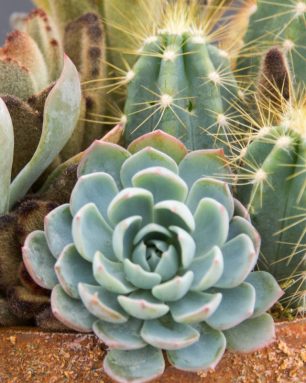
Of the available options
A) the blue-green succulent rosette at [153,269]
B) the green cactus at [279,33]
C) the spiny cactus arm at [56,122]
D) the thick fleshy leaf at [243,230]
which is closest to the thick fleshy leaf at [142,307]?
the blue-green succulent rosette at [153,269]

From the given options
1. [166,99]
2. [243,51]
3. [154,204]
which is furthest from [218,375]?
[243,51]

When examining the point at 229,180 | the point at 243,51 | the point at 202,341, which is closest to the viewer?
the point at 202,341

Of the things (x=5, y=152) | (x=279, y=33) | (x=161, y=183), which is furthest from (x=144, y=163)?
(x=279, y=33)

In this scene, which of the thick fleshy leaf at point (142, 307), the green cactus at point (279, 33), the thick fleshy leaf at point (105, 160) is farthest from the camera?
the green cactus at point (279, 33)

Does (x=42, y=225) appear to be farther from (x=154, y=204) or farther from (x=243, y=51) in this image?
(x=243, y=51)

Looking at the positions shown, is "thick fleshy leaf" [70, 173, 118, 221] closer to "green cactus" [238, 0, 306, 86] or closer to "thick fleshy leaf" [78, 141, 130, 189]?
"thick fleshy leaf" [78, 141, 130, 189]

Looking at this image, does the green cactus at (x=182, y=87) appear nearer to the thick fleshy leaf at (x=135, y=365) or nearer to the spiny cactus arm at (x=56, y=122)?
the spiny cactus arm at (x=56, y=122)

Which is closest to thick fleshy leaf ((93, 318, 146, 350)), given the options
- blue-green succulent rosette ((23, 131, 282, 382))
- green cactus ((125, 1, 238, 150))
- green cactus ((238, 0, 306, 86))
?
blue-green succulent rosette ((23, 131, 282, 382))
